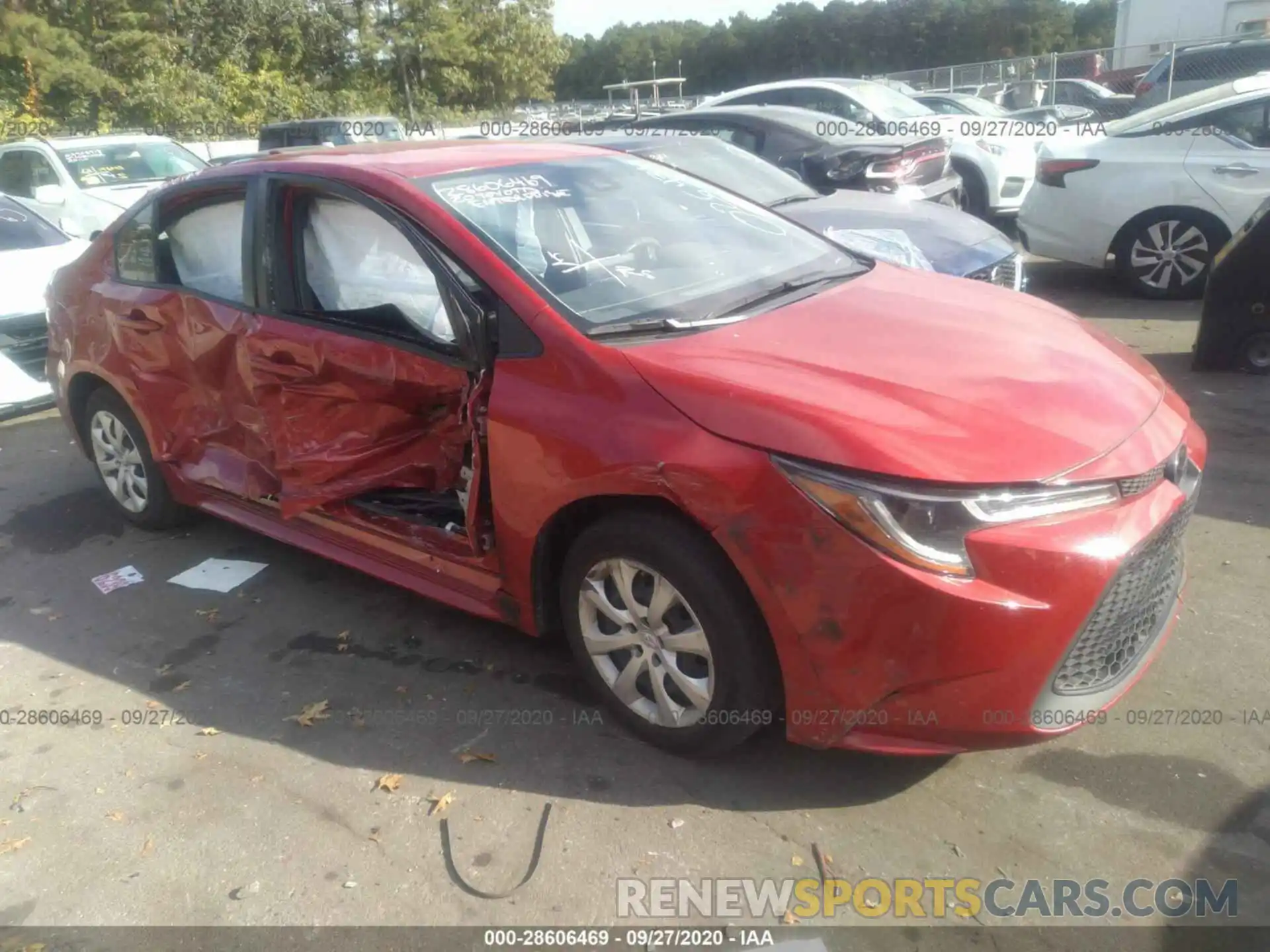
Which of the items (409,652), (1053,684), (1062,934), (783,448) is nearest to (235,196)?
(409,652)

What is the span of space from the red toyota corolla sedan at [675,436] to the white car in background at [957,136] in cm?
732

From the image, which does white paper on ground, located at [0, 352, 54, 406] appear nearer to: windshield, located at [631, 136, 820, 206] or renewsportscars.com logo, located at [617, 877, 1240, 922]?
windshield, located at [631, 136, 820, 206]

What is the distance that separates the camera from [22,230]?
784 centimetres

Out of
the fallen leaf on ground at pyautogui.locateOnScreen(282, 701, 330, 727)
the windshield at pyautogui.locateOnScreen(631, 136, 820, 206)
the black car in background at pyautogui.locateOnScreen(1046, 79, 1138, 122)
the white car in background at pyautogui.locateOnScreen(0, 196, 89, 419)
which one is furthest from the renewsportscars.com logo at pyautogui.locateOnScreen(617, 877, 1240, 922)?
the black car in background at pyautogui.locateOnScreen(1046, 79, 1138, 122)

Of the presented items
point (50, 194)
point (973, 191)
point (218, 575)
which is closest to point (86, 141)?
point (50, 194)

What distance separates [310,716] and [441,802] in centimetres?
70

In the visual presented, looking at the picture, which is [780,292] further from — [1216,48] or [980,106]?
[980,106]

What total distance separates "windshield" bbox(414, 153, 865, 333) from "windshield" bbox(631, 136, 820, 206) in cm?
266

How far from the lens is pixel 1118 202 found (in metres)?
8.29

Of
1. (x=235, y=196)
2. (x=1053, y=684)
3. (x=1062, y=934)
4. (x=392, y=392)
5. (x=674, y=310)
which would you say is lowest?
(x=1062, y=934)

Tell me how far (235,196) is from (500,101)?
36182 millimetres

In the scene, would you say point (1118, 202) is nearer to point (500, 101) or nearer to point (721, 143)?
point (721, 143)

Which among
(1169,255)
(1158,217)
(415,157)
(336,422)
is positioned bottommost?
(1169,255)

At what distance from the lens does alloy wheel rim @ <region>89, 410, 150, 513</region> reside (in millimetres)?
4883
